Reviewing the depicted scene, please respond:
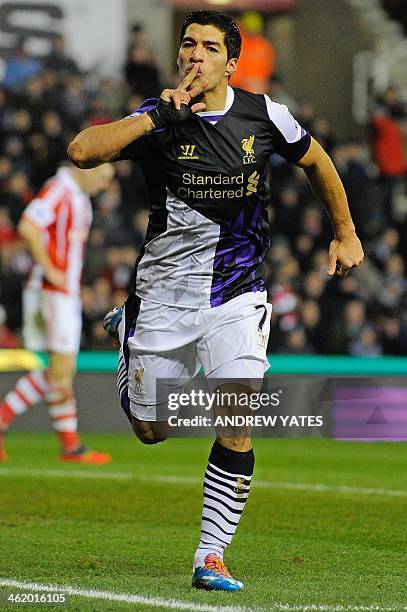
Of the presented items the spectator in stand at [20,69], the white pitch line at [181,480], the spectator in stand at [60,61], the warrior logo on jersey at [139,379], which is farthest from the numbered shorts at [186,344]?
the spectator in stand at [60,61]

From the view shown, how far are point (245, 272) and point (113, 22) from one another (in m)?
14.0

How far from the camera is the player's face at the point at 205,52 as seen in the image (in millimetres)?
5824

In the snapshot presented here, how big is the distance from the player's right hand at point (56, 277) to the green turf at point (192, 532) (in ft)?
4.97

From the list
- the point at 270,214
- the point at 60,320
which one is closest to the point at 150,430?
the point at 60,320

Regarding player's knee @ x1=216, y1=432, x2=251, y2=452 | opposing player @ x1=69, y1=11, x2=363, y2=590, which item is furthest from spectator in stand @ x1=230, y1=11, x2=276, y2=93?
player's knee @ x1=216, y1=432, x2=251, y2=452

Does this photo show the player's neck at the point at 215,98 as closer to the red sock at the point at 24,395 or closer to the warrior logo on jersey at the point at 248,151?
the warrior logo on jersey at the point at 248,151

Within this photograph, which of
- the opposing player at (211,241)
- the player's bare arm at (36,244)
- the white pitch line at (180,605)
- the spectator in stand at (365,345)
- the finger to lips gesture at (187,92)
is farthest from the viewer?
the spectator in stand at (365,345)

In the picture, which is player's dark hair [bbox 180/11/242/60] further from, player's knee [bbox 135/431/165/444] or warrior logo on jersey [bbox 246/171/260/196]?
player's knee [bbox 135/431/165/444]

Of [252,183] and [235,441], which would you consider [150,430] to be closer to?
[235,441]

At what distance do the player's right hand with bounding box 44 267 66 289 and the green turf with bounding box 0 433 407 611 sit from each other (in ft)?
4.97

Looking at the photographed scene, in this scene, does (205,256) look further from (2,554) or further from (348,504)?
(348,504)

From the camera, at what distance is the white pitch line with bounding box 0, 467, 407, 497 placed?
9484 mm

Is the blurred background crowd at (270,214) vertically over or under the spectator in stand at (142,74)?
under

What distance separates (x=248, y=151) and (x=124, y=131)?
0.64 meters
